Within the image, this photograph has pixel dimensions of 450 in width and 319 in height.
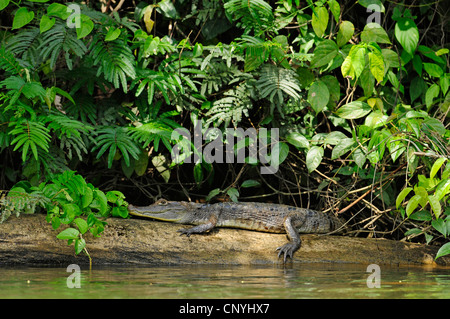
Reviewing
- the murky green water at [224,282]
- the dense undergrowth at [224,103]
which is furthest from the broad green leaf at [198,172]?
the murky green water at [224,282]

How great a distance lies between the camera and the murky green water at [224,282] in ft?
10.6

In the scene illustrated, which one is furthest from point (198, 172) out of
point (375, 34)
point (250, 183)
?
point (375, 34)

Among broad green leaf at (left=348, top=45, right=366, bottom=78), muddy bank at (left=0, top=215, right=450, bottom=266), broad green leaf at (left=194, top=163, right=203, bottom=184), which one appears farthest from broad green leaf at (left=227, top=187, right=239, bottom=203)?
broad green leaf at (left=348, top=45, right=366, bottom=78)

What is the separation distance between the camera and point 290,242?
521cm

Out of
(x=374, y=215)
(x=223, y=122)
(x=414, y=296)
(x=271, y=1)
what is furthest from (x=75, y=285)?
(x=271, y=1)

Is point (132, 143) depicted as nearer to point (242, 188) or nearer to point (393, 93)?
point (242, 188)

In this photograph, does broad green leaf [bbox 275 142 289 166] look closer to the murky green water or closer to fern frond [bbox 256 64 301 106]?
fern frond [bbox 256 64 301 106]

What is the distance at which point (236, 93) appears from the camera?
586cm

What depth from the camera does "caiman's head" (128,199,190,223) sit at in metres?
5.59

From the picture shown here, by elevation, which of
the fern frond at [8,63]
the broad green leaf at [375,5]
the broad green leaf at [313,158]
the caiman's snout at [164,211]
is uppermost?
the broad green leaf at [375,5]

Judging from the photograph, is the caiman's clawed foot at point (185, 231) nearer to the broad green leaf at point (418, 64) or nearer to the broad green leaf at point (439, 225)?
the broad green leaf at point (439, 225)

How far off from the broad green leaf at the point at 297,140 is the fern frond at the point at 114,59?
166 cm

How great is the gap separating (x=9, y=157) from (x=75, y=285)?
3.25 metres


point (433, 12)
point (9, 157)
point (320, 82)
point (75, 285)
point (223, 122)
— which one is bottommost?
point (75, 285)
